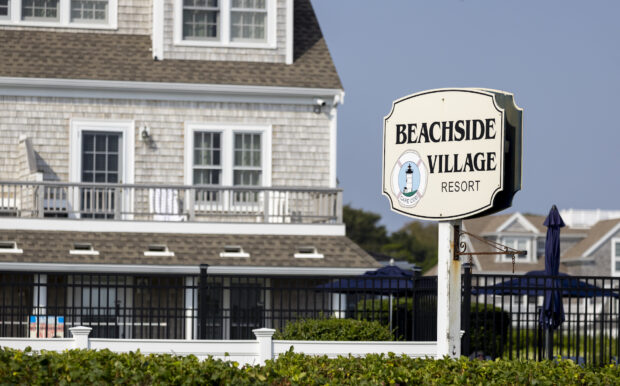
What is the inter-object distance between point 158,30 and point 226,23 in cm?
165

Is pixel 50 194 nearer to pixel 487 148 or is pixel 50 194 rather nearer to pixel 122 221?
pixel 122 221

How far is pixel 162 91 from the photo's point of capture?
24359mm

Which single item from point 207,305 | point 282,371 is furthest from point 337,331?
point 282,371

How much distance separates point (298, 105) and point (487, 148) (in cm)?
1403

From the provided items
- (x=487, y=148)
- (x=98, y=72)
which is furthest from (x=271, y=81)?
(x=487, y=148)

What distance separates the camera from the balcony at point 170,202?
22.5 m

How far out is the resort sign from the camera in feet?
36.8

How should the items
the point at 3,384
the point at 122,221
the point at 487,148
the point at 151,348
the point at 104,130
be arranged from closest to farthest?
the point at 3,384 < the point at 487,148 < the point at 151,348 < the point at 122,221 < the point at 104,130

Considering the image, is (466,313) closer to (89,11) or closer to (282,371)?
(282,371)

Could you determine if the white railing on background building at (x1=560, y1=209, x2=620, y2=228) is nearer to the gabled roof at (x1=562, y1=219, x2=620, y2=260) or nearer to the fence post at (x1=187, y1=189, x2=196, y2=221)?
the gabled roof at (x1=562, y1=219, x2=620, y2=260)

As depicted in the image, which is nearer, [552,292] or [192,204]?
[552,292]

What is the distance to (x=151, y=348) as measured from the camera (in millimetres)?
13656

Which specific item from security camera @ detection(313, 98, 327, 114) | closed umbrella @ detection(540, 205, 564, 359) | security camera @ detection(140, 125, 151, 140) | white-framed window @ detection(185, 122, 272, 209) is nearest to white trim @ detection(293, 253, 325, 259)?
white-framed window @ detection(185, 122, 272, 209)

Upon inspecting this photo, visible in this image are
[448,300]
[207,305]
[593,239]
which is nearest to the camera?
[448,300]
